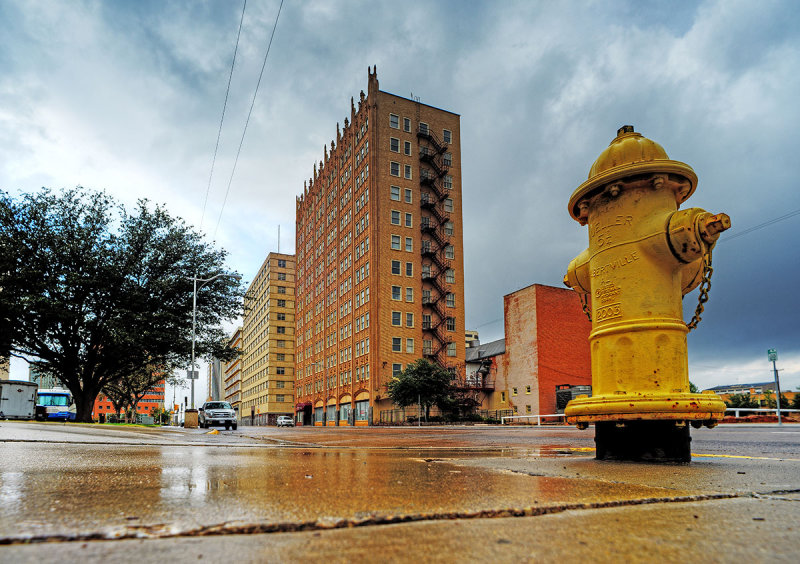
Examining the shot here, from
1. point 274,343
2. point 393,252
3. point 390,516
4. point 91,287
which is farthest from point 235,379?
point 390,516

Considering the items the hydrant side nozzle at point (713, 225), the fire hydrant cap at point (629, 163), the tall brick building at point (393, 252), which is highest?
the tall brick building at point (393, 252)

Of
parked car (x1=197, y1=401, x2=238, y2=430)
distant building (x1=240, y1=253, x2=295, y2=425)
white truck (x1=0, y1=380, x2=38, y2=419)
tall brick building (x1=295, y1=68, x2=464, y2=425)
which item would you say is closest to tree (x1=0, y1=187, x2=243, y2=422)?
parked car (x1=197, y1=401, x2=238, y2=430)

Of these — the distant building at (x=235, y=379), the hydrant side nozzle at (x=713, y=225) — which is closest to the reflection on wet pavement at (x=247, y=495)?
the hydrant side nozzle at (x=713, y=225)

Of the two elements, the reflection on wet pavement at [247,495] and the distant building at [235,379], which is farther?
the distant building at [235,379]

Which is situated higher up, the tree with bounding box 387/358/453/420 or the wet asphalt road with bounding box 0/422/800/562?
the wet asphalt road with bounding box 0/422/800/562

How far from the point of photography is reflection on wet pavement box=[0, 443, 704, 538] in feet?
5.71

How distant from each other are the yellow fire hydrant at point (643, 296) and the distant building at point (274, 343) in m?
90.2

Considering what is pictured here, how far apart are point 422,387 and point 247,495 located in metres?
41.8

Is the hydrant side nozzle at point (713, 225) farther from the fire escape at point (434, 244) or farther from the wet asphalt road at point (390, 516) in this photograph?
the fire escape at point (434, 244)

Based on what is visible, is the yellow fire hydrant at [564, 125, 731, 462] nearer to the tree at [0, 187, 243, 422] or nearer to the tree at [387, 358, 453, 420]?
the tree at [0, 187, 243, 422]

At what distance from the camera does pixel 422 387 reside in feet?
143

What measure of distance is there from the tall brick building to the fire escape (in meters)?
0.11

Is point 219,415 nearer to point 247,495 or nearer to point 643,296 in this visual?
point 643,296

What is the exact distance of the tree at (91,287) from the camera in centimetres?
2467
